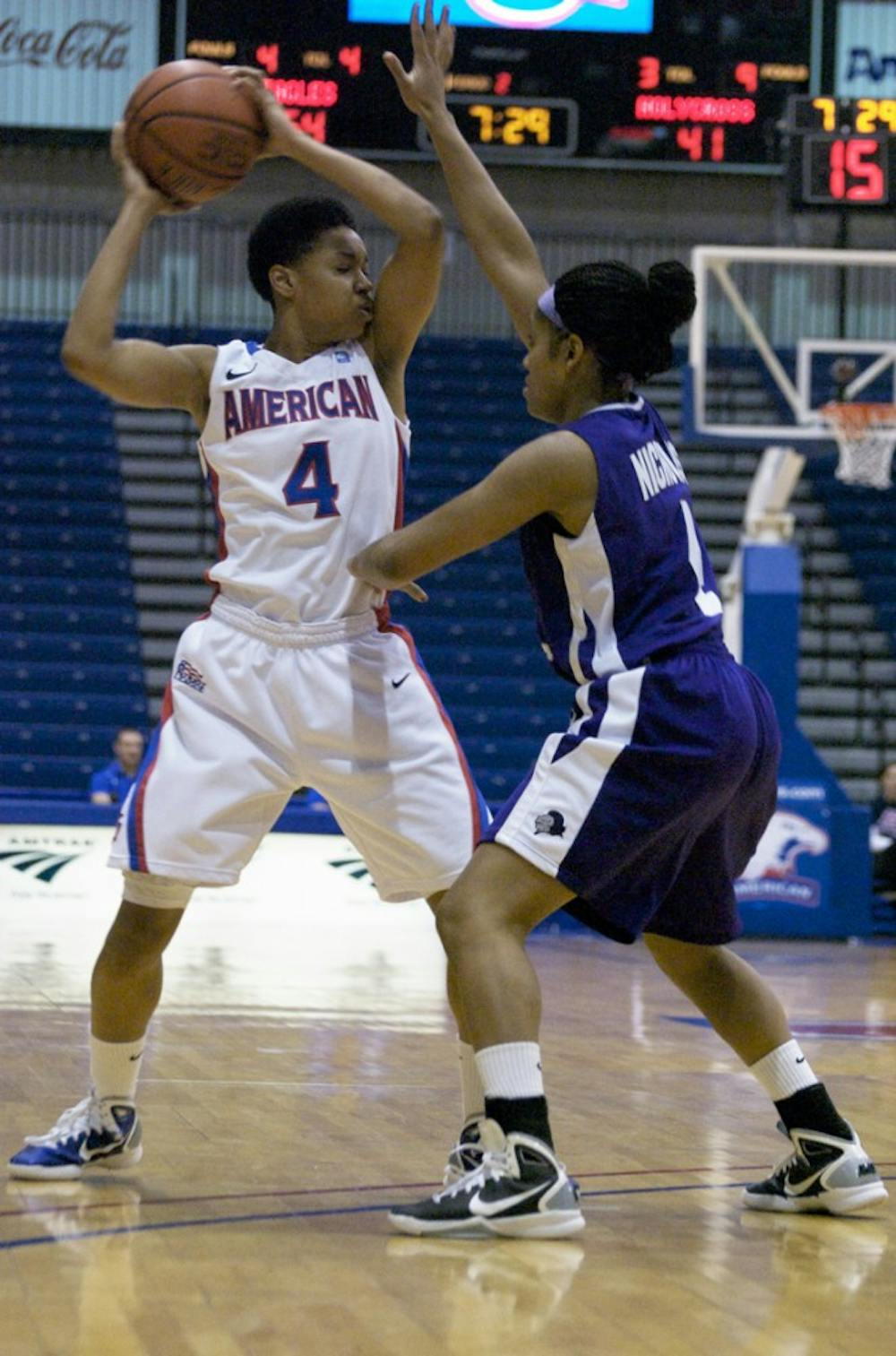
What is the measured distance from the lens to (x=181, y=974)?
852 cm

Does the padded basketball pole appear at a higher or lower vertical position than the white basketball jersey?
lower

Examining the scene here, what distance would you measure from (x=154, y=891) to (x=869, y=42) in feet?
52.2

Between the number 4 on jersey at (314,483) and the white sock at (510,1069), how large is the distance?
1.14 metres

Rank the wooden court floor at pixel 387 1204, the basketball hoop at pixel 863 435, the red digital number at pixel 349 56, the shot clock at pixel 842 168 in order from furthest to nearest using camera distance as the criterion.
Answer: the red digital number at pixel 349 56
the basketball hoop at pixel 863 435
the shot clock at pixel 842 168
the wooden court floor at pixel 387 1204

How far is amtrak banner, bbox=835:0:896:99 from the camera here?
1784 cm

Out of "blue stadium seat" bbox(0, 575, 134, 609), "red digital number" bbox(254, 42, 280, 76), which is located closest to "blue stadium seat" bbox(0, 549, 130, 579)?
"blue stadium seat" bbox(0, 575, 134, 609)

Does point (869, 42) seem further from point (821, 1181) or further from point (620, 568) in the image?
point (821, 1181)

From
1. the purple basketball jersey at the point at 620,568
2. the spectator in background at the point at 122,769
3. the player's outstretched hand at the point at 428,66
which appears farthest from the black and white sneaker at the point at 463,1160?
the spectator in background at the point at 122,769

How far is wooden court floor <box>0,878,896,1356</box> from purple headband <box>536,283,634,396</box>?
1.55 metres

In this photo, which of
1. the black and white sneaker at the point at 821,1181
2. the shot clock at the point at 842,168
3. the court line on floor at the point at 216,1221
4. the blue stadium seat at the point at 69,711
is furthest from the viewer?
the blue stadium seat at the point at 69,711

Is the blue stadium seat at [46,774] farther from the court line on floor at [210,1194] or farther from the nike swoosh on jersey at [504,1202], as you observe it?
the nike swoosh on jersey at [504,1202]

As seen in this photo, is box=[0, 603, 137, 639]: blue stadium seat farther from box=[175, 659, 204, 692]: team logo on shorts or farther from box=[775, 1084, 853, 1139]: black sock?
box=[775, 1084, 853, 1139]: black sock

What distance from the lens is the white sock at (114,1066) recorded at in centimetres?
400

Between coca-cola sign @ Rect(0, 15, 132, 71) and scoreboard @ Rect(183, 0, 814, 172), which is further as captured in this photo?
coca-cola sign @ Rect(0, 15, 132, 71)
